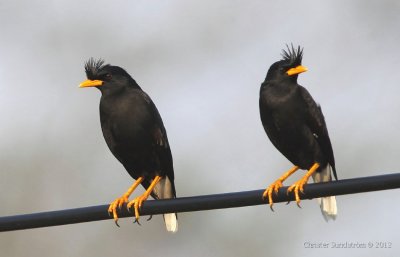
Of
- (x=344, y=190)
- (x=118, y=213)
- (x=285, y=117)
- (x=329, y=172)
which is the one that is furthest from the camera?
(x=329, y=172)

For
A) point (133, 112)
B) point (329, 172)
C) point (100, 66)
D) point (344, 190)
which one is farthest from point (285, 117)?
point (344, 190)

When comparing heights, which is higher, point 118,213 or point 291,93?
point 291,93

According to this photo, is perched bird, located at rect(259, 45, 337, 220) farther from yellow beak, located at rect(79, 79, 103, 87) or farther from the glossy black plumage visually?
yellow beak, located at rect(79, 79, 103, 87)

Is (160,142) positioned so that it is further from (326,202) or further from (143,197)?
(326,202)

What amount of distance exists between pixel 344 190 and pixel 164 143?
9.53ft

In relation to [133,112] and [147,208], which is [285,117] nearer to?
[133,112]

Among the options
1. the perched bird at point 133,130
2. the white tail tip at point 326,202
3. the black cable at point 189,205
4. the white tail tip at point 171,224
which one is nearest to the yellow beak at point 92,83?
the perched bird at point 133,130

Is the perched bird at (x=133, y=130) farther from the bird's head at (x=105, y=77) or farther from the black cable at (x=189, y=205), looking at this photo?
the black cable at (x=189, y=205)

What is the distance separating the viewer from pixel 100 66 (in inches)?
312

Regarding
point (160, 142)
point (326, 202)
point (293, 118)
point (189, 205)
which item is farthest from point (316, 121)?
point (189, 205)

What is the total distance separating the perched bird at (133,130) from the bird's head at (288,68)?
1.13 metres

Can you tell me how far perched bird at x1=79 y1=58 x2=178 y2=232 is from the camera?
24.2ft

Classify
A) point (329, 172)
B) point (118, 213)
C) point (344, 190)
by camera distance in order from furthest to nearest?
point (329, 172), point (118, 213), point (344, 190)

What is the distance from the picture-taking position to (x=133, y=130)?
740 centimetres
